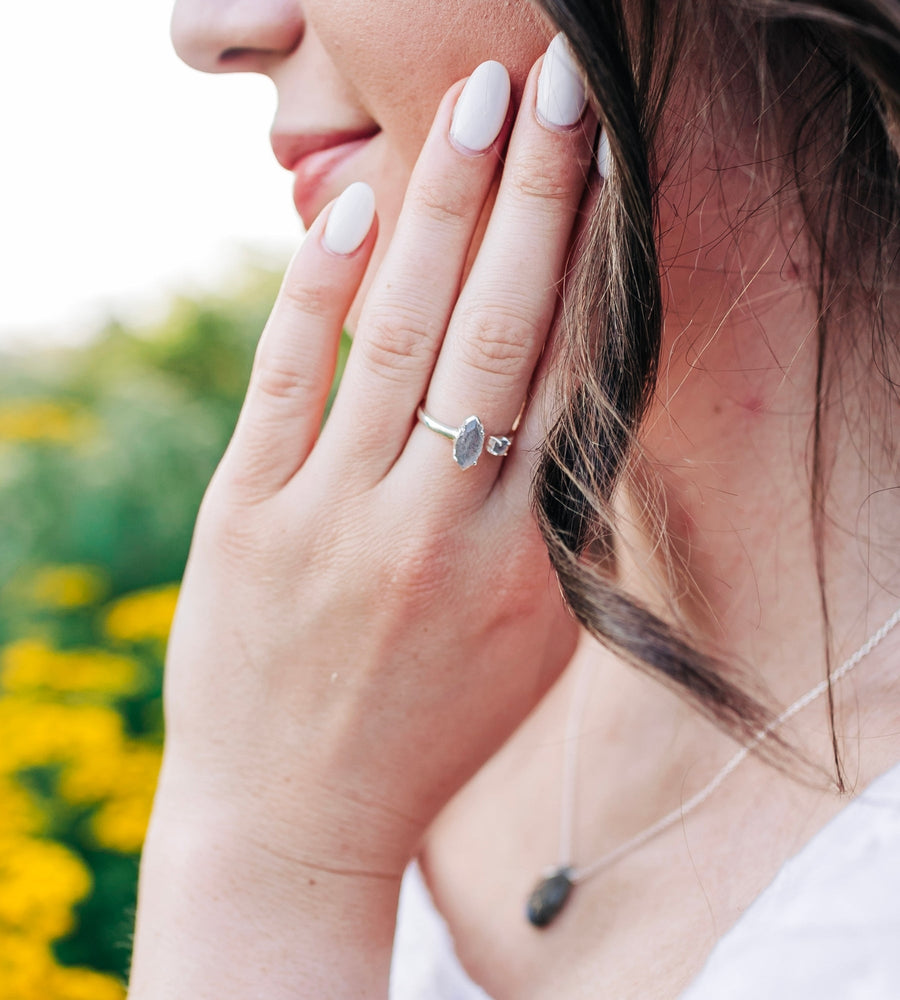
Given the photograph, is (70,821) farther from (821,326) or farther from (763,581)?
(821,326)

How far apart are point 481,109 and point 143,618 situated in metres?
2.06

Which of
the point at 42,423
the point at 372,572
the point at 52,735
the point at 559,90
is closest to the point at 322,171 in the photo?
the point at 559,90

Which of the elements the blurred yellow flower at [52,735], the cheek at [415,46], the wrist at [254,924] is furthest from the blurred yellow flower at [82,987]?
the cheek at [415,46]

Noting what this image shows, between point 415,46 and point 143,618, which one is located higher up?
point 415,46

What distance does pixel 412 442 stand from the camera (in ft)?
3.98

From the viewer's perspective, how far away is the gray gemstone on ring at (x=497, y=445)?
117 centimetres

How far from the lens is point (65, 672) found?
258cm

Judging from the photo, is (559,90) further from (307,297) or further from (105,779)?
(105,779)

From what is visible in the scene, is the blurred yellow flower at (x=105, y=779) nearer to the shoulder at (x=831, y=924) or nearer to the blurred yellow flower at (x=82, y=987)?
the blurred yellow flower at (x=82, y=987)

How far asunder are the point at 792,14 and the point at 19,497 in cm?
320

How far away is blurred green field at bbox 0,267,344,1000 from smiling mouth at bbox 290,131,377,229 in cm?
153

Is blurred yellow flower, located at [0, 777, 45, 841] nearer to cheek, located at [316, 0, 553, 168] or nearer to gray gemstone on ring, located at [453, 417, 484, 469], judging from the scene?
gray gemstone on ring, located at [453, 417, 484, 469]

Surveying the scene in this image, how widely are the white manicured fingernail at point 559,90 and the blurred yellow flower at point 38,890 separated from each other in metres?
1.93

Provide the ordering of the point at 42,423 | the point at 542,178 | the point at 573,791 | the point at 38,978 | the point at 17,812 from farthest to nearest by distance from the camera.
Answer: the point at 42,423 → the point at 17,812 → the point at 38,978 → the point at 573,791 → the point at 542,178
